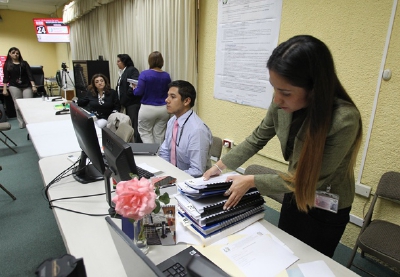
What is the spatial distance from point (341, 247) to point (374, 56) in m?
1.45

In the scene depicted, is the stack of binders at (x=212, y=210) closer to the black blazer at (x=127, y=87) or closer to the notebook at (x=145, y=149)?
the notebook at (x=145, y=149)

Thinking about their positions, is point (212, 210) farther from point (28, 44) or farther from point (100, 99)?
point (28, 44)

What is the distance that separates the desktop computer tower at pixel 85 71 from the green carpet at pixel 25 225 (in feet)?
7.60

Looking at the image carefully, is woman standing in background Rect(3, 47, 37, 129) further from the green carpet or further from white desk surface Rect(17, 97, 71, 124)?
the green carpet

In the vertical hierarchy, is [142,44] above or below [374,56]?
above

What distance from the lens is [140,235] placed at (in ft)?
3.11

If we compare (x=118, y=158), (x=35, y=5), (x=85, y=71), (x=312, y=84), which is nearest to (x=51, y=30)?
(x=35, y=5)

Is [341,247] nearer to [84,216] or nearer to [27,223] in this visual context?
[84,216]

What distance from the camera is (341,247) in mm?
2057

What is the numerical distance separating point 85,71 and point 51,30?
11.1 ft

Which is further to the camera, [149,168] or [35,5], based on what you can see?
[35,5]

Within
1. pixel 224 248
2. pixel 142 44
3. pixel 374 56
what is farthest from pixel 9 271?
pixel 142 44

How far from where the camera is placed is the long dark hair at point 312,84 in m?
0.85

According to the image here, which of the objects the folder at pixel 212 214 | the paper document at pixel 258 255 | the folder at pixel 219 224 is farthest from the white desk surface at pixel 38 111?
the paper document at pixel 258 255
